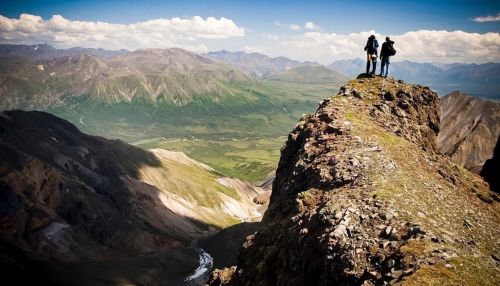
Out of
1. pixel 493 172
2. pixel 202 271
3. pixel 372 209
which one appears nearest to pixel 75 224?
pixel 202 271

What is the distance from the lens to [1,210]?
12456 cm

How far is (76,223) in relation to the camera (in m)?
147

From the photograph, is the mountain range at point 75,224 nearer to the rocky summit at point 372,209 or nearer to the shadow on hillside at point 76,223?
the shadow on hillside at point 76,223

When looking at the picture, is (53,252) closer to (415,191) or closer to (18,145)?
(18,145)

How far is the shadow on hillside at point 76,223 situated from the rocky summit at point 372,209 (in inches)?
3173

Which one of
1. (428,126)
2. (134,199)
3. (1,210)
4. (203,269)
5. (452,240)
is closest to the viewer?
(452,240)

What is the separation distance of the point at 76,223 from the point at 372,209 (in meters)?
137

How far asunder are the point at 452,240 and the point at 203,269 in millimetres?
127771

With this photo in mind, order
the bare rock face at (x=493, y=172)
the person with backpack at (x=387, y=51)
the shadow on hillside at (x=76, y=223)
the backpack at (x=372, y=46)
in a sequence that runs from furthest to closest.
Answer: the shadow on hillside at (x=76, y=223) → the backpack at (x=372, y=46) → the person with backpack at (x=387, y=51) → the bare rock face at (x=493, y=172)

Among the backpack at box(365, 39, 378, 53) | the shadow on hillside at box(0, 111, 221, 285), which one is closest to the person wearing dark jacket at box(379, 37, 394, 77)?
the backpack at box(365, 39, 378, 53)

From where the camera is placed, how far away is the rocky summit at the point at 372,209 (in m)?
25.0

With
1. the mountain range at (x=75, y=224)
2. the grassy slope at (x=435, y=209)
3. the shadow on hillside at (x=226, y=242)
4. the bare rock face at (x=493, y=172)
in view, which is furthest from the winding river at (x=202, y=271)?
the grassy slope at (x=435, y=209)

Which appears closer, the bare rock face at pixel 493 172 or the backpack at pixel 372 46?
the bare rock face at pixel 493 172

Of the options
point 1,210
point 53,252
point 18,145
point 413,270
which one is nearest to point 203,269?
point 53,252
